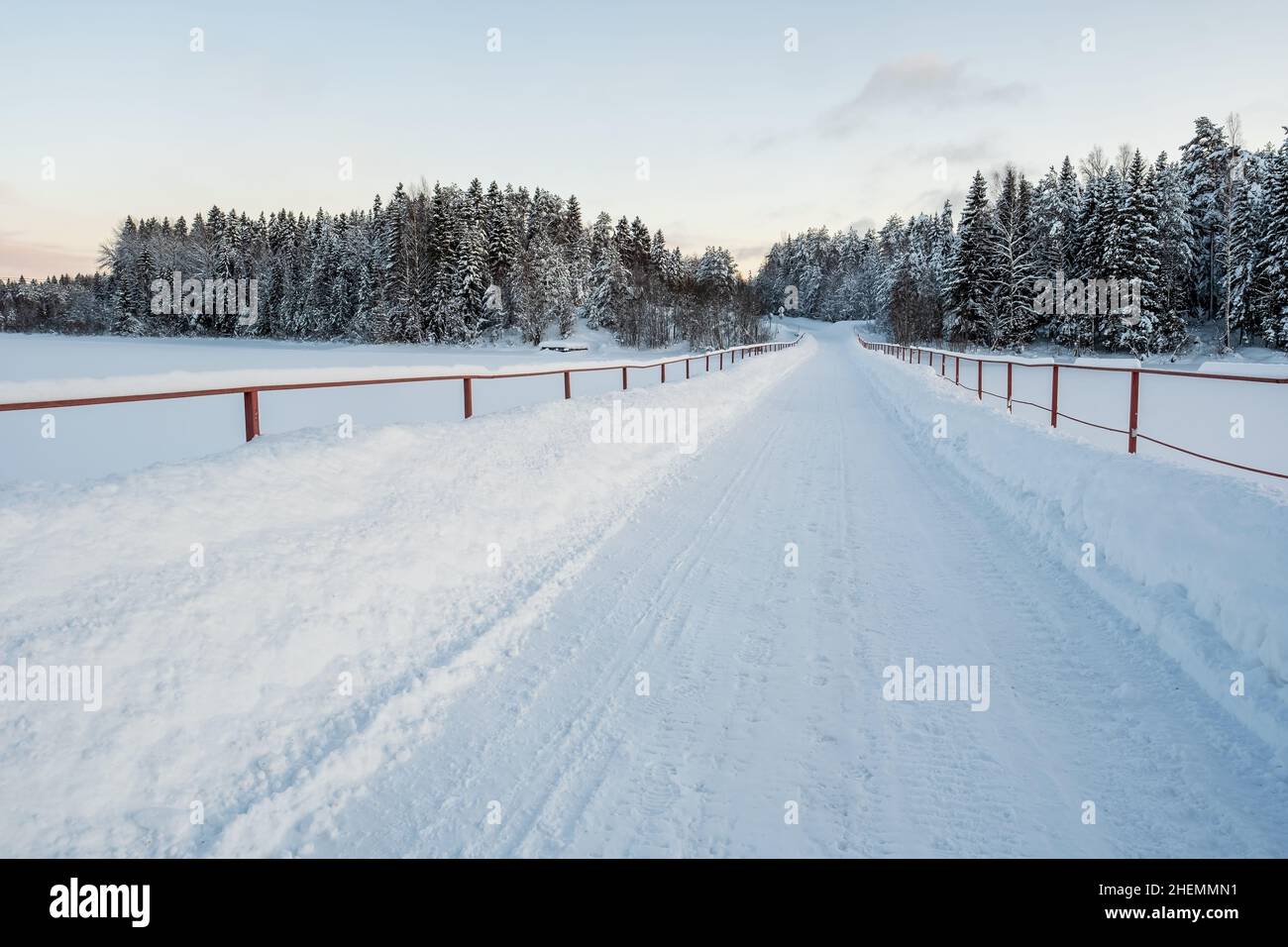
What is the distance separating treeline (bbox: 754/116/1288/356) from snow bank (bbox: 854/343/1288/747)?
5140 cm

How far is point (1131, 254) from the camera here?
53.7 metres

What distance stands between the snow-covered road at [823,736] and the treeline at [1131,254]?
54.9 metres

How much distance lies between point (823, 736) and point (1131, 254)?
64.2 meters

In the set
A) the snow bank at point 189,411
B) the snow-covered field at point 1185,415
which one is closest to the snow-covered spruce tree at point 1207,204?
the snow-covered field at point 1185,415

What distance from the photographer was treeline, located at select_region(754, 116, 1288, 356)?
49.9m

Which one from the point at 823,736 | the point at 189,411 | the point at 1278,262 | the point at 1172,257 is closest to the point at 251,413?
the point at 823,736

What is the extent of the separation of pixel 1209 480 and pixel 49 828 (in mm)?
8180

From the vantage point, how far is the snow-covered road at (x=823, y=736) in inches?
120

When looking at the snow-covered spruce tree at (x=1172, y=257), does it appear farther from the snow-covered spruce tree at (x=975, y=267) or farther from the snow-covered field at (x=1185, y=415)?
the snow-covered field at (x=1185, y=415)

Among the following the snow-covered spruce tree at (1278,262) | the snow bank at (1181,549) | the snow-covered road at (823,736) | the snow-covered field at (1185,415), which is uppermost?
the snow-covered spruce tree at (1278,262)

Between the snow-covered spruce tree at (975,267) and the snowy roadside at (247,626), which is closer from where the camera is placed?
the snowy roadside at (247,626)

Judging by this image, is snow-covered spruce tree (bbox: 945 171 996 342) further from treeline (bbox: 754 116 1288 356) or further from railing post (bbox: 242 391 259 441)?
railing post (bbox: 242 391 259 441)
